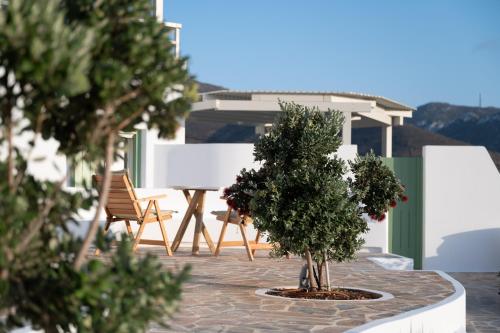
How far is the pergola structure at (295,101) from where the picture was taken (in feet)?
68.7

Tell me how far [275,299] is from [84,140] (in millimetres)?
4569

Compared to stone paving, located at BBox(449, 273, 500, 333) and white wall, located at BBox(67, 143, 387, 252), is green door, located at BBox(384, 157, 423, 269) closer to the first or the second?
white wall, located at BBox(67, 143, 387, 252)

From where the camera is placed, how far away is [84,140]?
3045 mm

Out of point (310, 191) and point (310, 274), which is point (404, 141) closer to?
point (310, 274)

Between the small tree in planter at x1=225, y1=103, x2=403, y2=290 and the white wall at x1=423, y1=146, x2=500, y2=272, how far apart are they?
19.6 feet

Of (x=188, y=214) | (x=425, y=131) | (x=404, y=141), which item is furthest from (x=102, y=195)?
(x=425, y=131)

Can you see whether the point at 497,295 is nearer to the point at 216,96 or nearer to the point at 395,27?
the point at 216,96

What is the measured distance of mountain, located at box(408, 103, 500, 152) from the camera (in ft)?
220

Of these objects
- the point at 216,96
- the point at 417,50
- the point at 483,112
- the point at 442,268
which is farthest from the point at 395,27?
the point at 442,268

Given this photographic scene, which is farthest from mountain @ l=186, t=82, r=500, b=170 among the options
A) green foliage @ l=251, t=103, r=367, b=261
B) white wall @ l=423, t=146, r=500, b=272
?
green foliage @ l=251, t=103, r=367, b=261

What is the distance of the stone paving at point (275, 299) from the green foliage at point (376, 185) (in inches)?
34.4

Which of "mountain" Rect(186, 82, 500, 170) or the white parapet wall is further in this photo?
"mountain" Rect(186, 82, 500, 170)

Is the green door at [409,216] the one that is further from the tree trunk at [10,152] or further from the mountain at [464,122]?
the mountain at [464,122]

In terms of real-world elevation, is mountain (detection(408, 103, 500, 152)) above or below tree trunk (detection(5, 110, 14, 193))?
above
